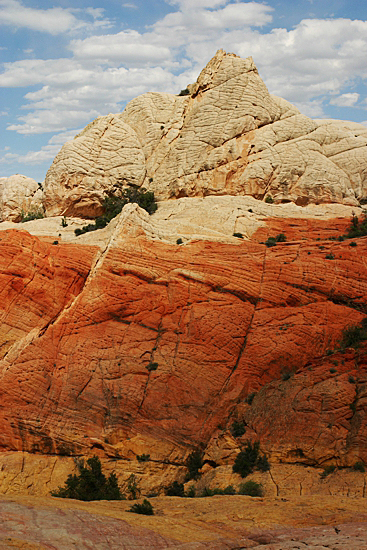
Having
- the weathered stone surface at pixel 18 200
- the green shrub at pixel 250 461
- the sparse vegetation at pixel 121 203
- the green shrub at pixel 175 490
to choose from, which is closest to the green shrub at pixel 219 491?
the green shrub at pixel 250 461

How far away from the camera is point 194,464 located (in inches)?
1236

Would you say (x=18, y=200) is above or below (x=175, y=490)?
above

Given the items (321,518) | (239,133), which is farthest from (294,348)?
(239,133)

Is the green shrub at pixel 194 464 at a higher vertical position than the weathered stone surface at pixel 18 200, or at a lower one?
→ lower

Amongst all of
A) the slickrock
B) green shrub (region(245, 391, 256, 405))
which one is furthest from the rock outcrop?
green shrub (region(245, 391, 256, 405))

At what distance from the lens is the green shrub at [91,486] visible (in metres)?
28.5

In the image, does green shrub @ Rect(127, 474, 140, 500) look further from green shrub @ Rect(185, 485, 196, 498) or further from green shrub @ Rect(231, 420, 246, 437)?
green shrub @ Rect(231, 420, 246, 437)

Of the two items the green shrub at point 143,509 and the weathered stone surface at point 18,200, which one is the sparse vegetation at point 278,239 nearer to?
the green shrub at point 143,509

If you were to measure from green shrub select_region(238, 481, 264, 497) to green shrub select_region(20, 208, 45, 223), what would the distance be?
96.9 ft

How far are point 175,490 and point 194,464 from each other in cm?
190

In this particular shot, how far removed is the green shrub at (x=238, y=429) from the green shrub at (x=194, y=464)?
2091 millimetres

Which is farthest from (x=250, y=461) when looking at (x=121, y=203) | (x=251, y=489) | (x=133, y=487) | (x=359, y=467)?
(x=121, y=203)

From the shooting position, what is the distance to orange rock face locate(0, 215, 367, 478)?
3162cm

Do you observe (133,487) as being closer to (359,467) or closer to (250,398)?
(250,398)
